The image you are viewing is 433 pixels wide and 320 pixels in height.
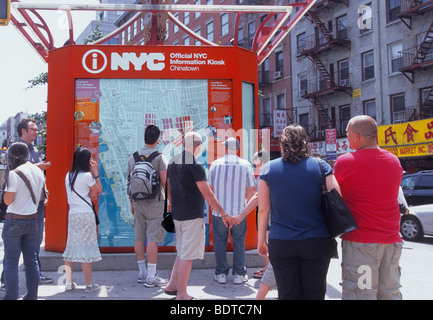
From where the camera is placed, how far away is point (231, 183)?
5.90 metres

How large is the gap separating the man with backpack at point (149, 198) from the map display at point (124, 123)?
103 centimetres

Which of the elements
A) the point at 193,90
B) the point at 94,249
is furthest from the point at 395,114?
the point at 94,249

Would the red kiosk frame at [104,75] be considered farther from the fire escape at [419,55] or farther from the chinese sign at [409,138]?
the fire escape at [419,55]

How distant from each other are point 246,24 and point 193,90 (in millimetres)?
29194

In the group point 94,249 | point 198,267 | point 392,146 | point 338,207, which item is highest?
point 392,146

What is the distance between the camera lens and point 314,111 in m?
29.7

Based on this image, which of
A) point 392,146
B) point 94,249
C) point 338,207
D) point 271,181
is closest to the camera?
Answer: point 338,207

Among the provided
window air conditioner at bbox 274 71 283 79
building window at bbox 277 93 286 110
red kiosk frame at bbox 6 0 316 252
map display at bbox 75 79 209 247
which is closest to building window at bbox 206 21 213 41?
window air conditioner at bbox 274 71 283 79

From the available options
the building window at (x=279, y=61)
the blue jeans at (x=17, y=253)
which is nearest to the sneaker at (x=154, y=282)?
the blue jeans at (x=17, y=253)

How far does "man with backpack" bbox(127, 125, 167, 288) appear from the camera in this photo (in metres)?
5.41

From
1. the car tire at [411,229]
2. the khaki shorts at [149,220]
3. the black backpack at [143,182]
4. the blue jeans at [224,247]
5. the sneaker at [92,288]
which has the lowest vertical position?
the car tire at [411,229]

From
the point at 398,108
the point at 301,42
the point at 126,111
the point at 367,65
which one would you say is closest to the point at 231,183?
the point at 126,111

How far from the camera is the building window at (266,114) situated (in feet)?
110
